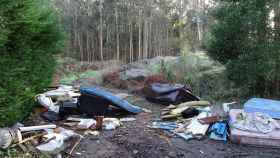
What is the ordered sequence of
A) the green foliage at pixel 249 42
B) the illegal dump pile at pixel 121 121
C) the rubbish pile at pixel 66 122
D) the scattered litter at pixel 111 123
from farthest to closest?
the green foliage at pixel 249 42 < the scattered litter at pixel 111 123 < the illegal dump pile at pixel 121 121 < the rubbish pile at pixel 66 122

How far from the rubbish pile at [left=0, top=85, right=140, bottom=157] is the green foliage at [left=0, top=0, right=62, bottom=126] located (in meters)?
0.28

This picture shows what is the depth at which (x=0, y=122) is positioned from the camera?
3.90 metres

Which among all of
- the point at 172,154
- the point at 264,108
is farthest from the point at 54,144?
the point at 264,108

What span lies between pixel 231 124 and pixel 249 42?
264 centimetres

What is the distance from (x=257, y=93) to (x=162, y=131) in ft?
10.3

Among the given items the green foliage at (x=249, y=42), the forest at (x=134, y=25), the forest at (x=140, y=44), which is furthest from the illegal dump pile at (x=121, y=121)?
the forest at (x=134, y=25)

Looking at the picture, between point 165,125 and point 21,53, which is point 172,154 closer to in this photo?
point 165,125

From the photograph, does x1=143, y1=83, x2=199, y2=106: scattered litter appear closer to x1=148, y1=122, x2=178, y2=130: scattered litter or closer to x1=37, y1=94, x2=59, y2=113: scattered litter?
x1=148, y1=122, x2=178, y2=130: scattered litter

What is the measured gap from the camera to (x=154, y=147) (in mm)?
4434

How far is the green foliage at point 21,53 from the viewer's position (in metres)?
3.85

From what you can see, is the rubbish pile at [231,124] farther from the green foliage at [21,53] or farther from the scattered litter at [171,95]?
the green foliage at [21,53]

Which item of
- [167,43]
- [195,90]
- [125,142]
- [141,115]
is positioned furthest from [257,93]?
[167,43]

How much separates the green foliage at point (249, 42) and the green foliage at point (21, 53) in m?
3.67

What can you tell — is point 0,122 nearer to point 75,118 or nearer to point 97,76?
point 75,118
